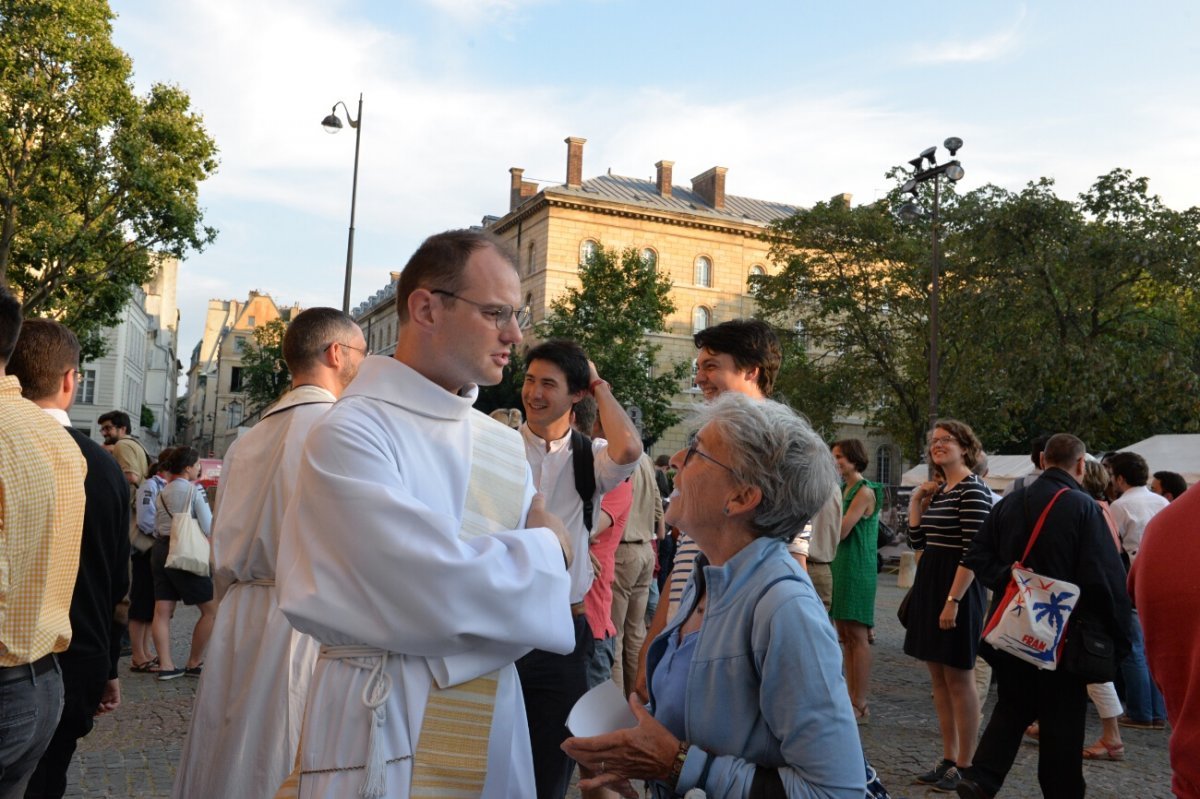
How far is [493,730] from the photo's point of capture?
242cm

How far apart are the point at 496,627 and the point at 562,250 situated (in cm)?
5600

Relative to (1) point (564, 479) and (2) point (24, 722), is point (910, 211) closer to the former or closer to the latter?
(1) point (564, 479)

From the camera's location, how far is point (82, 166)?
24.6m

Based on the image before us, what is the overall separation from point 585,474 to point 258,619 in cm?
145

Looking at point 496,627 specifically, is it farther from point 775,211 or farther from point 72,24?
Result: point 775,211

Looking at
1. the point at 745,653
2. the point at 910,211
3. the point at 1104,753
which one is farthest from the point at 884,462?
the point at 745,653

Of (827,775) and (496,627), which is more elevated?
(496,627)

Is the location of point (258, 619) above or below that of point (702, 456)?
below

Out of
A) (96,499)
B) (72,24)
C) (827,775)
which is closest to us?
(827,775)

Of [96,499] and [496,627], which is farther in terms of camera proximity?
[96,499]

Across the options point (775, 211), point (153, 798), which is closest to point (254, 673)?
point (153, 798)

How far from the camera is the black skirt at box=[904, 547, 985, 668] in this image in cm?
634

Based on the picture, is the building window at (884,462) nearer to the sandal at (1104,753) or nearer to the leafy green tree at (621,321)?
the leafy green tree at (621,321)

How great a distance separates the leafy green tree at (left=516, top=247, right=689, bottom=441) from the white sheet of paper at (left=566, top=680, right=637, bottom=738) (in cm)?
4200
